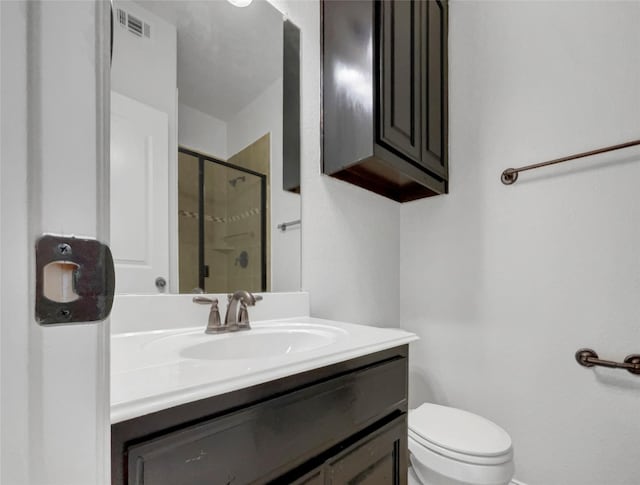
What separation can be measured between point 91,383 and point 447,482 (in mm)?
1198

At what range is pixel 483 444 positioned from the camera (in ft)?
→ 3.31

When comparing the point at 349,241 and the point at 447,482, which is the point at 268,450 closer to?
the point at 447,482

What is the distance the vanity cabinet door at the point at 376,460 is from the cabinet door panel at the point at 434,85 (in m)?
1.04

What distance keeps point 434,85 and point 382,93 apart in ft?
1.71

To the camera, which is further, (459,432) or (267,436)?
(459,432)

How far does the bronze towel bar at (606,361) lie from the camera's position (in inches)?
41.6

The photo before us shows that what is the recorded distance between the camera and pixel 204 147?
3.27 feet

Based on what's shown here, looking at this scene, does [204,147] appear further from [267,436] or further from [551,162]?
[551,162]

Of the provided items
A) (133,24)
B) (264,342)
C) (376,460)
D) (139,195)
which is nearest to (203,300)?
(264,342)

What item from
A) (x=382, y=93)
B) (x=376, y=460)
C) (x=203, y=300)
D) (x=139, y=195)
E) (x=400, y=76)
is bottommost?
(x=376, y=460)

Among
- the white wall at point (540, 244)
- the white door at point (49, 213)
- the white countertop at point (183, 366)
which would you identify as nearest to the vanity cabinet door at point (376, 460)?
the white countertop at point (183, 366)

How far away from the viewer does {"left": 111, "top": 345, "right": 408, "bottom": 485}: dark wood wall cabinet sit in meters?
0.42

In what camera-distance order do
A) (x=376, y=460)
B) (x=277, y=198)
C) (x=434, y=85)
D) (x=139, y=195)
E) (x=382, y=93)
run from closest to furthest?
(x=376, y=460) → (x=139, y=195) → (x=382, y=93) → (x=277, y=198) → (x=434, y=85)

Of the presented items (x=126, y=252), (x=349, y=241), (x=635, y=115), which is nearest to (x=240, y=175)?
(x=126, y=252)
